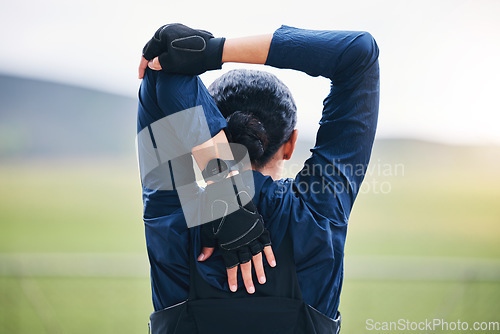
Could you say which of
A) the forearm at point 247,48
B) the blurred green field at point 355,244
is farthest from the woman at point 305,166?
the blurred green field at point 355,244

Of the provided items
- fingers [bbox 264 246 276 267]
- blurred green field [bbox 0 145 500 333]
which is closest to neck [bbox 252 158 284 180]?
fingers [bbox 264 246 276 267]

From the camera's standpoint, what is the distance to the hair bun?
662 millimetres

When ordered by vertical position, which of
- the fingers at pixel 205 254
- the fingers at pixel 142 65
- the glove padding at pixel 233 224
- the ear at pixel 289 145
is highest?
the fingers at pixel 142 65

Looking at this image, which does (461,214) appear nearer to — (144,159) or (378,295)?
(378,295)

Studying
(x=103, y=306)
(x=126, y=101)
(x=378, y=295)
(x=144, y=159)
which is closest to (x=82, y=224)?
(x=103, y=306)

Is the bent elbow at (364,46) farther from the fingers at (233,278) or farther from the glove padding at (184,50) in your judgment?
the fingers at (233,278)

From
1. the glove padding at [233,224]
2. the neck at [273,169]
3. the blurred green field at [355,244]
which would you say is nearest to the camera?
the glove padding at [233,224]

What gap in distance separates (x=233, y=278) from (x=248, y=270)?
27mm

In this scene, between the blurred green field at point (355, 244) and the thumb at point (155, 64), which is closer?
the thumb at point (155, 64)

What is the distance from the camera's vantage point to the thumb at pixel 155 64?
0.60 metres

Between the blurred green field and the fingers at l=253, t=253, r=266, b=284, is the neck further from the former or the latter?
the blurred green field

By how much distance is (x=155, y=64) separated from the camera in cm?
60

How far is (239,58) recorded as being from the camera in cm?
61

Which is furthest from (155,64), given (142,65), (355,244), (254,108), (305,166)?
(355,244)
